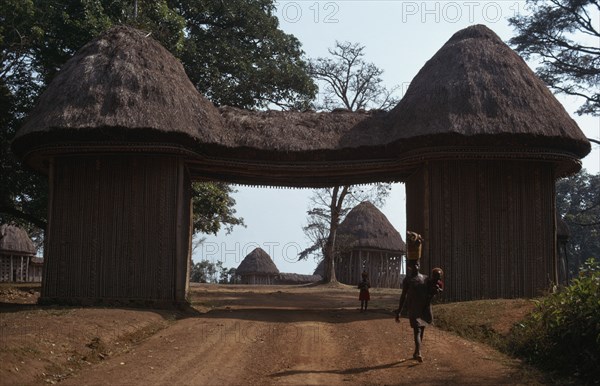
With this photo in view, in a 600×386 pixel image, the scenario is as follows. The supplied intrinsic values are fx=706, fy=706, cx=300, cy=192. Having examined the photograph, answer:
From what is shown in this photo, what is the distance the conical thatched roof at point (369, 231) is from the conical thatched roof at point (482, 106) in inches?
727

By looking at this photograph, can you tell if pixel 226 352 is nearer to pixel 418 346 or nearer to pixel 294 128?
pixel 418 346

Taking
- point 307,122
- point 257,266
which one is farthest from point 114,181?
point 257,266

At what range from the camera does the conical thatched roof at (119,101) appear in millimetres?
14352

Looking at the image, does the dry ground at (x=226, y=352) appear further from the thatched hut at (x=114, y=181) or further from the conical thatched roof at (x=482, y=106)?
the conical thatched roof at (x=482, y=106)

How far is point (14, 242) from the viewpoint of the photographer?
37.5m

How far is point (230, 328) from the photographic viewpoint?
39.1ft

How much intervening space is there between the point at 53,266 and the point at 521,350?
9.71m

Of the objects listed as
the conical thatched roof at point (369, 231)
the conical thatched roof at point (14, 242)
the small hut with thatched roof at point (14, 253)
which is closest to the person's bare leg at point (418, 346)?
the conical thatched roof at point (369, 231)

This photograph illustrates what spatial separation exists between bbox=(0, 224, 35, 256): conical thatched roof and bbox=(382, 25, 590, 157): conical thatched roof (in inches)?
1052

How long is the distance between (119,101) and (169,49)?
8.95 m

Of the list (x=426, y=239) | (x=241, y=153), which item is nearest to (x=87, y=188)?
(x=241, y=153)

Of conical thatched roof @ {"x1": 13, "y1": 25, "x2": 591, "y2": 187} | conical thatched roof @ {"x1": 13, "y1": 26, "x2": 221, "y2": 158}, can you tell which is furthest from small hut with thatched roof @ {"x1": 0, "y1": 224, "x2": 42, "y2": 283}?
conical thatched roof @ {"x1": 13, "y1": 26, "x2": 221, "y2": 158}

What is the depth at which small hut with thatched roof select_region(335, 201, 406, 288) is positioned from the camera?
35.6 meters

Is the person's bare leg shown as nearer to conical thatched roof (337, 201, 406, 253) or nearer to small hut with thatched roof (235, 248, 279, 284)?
conical thatched roof (337, 201, 406, 253)
